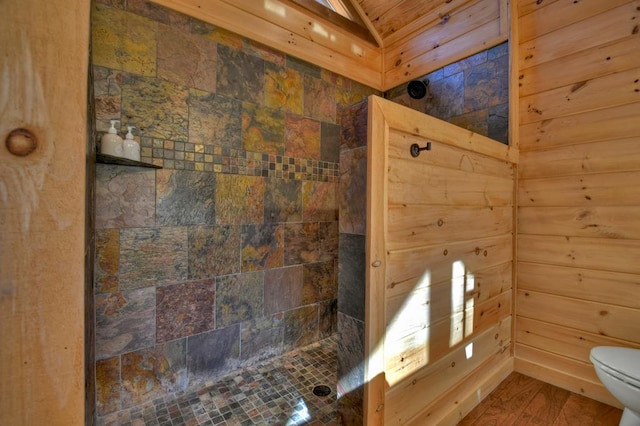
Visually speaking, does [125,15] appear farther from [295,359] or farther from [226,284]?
[295,359]

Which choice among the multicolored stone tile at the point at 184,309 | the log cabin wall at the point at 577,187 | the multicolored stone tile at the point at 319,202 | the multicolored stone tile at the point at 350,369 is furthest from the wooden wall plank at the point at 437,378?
the multicolored stone tile at the point at 319,202

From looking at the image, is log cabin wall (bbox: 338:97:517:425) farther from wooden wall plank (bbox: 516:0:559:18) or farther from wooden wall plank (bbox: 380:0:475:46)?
wooden wall plank (bbox: 380:0:475:46)

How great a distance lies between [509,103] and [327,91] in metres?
1.32

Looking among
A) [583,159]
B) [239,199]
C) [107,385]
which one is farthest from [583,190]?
[107,385]

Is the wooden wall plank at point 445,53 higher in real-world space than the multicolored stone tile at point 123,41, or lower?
higher

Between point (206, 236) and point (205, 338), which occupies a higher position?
point (206, 236)

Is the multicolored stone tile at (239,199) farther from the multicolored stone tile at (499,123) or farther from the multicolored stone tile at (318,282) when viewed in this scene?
the multicolored stone tile at (499,123)

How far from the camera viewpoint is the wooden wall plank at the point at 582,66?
155cm

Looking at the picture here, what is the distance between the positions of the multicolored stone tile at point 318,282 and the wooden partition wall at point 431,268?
103 centimetres

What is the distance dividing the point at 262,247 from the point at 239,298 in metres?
0.36

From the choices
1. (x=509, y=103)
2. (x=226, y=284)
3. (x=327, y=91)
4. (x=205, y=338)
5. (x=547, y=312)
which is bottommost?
(x=205, y=338)

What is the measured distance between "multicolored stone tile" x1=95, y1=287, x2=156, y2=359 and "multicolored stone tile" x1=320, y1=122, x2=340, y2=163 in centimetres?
151

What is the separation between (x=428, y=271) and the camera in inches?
50.3

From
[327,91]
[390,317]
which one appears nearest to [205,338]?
[390,317]
